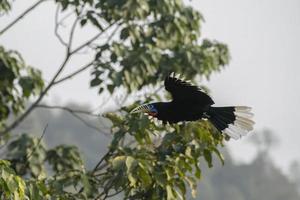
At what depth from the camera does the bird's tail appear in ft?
25.9

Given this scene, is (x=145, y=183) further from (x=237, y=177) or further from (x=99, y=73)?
(x=237, y=177)

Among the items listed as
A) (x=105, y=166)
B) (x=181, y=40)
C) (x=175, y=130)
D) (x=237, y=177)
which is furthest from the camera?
(x=237, y=177)

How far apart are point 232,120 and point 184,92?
517 millimetres

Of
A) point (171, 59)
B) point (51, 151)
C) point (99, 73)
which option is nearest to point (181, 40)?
point (171, 59)

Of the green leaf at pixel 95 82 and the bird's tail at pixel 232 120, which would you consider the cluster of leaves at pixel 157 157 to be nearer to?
the bird's tail at pixel 232 120

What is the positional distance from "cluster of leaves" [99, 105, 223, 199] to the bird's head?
0.22 ft

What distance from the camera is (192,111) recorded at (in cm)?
780

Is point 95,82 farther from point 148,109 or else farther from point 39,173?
point 148,109

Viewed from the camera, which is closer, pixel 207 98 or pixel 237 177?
pixel 207 98

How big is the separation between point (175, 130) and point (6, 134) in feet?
9.27

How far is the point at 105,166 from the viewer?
8391 mm

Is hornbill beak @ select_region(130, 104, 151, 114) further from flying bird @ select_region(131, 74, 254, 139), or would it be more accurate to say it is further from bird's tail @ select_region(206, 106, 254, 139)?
bird's tail @ select_region(206, 106, 254, 139)

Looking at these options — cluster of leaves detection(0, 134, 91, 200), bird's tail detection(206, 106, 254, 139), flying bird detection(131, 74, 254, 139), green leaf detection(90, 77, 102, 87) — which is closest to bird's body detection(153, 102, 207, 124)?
flying bird detection(131, 74, 254, 139)

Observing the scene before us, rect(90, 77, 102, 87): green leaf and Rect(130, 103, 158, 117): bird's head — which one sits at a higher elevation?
Rect(90, 77, 102, 87): green leaf
